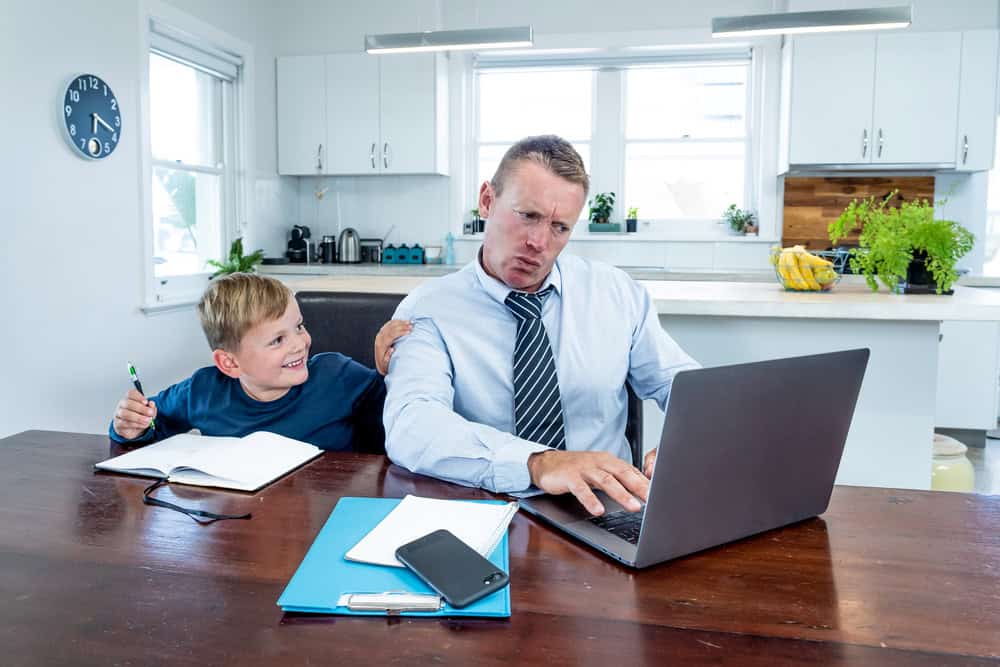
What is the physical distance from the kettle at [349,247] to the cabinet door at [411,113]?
1.61 feet

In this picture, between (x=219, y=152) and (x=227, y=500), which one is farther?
(x=219, y=152)

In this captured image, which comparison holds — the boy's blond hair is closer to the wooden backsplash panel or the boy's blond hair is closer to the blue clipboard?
the blue clipboard

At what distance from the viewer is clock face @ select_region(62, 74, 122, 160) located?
3.28 metres

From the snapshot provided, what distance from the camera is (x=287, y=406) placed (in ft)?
5.16

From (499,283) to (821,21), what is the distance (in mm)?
2341

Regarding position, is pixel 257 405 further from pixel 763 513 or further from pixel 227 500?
pixel 763 513

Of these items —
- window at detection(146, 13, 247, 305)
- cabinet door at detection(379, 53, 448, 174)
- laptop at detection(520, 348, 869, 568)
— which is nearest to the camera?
laptop at detection(520, 348, 869, 568)

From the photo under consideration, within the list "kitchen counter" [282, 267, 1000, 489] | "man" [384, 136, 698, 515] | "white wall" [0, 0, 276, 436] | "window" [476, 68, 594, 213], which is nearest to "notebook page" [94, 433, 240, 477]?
"man" [384, 136, 698, 515]

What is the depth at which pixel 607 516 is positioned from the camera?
1014mm

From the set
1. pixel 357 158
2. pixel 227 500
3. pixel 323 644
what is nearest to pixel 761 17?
pixel 357 158

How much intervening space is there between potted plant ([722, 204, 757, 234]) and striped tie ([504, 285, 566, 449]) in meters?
3.67

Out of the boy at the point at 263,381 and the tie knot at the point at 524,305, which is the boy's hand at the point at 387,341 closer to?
the boy at the point at 263,381

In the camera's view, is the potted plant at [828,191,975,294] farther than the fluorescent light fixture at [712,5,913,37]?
No

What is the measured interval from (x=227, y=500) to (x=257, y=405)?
1.56ft
